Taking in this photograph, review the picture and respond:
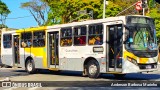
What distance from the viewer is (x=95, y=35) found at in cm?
1873

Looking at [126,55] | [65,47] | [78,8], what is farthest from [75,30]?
[78,8]

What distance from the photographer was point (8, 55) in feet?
86.3

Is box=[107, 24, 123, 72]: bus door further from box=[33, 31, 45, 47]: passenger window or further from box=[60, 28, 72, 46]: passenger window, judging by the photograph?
box=[33, 31, 45, 47]: passenger window

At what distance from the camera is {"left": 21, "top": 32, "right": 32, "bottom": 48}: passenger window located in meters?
24.0

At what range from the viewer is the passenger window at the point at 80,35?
19.5 meters

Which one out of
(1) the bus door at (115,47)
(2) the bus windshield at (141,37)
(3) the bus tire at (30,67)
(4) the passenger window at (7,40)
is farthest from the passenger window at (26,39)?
(2) the bus windshield at (141,37)

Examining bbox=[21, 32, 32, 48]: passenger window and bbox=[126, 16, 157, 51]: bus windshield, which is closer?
bbox=[126, 16, 157, 51]: bus windshield

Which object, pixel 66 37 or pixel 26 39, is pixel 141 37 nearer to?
pixel 66 37

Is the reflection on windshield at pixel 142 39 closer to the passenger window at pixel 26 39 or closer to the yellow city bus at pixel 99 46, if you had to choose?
the yellow city bus at pixel 99 46

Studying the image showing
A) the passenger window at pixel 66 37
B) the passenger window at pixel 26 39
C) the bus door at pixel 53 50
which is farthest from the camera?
the passenger window at pixel 26 39

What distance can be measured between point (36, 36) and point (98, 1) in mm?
30728

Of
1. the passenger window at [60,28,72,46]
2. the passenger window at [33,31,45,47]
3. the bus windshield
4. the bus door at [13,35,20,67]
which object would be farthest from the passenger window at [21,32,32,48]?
the bus windshield

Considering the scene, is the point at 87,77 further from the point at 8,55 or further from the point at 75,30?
the point at 8,55

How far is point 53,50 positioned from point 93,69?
3965mm
